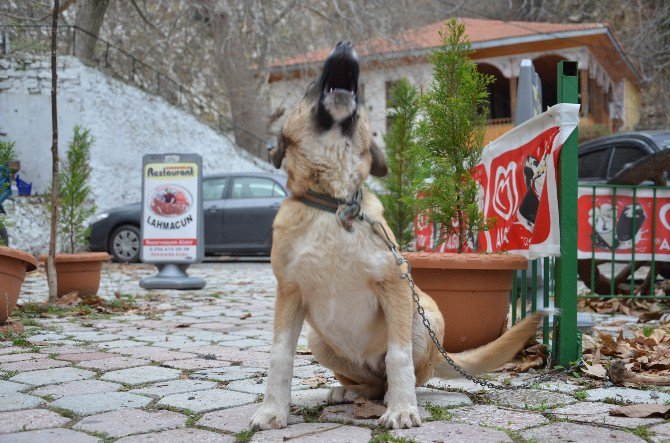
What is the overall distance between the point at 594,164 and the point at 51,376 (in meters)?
7.82

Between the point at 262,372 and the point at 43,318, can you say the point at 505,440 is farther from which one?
the point at 43,318

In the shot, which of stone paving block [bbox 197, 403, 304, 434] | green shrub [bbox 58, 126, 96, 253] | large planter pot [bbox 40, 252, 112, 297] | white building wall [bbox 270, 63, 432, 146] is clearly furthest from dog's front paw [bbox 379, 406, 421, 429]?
white building wall [bbox 270, 63, 432, 146]

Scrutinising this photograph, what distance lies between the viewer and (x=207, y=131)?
1873 centimetres

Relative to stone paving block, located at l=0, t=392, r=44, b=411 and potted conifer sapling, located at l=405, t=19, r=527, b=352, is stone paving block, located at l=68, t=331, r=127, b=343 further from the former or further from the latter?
potted conifer sapling, located at l=405, t=19, r=527, b=352

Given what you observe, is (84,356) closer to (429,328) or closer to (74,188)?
(429,328)

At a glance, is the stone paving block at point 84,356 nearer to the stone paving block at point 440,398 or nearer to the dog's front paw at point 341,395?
the dog's front paw at point 341,395

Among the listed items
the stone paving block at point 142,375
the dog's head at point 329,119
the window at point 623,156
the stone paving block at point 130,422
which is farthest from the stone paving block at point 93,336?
the window at point 623,156

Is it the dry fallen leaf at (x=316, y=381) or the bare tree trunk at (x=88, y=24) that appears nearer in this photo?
the dry fallen leaf at (x=316, y=381)

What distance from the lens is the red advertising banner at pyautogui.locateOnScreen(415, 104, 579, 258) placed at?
3.80m

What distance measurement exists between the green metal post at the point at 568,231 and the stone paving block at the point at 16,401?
2.74 m

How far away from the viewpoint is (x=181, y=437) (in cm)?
267

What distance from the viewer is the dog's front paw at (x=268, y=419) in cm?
277

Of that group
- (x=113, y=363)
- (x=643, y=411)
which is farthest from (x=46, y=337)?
(x=643, y=411)

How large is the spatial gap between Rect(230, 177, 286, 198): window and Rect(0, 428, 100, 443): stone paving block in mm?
10539
